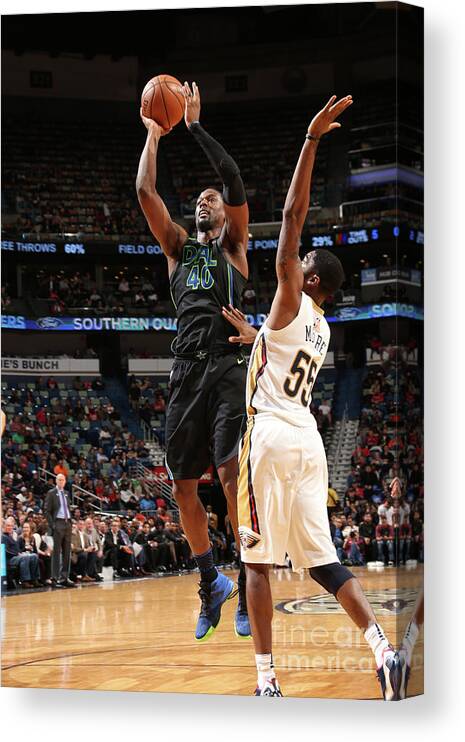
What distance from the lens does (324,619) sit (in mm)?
7309

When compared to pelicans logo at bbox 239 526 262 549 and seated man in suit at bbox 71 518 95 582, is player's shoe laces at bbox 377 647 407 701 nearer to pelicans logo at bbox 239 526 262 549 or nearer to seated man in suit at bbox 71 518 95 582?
pelicans logo at bbox 239 526 262 549

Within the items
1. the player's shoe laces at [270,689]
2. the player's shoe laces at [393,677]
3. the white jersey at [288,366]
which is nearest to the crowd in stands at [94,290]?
the white jersey at [288,366]

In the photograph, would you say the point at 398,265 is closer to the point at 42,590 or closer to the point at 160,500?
the point at 160,500

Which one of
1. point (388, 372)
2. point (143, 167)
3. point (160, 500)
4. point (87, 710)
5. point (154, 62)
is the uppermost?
point (154, 62)

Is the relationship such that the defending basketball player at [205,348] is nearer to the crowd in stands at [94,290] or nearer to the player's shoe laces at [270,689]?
the crowd in stands at [94,290]

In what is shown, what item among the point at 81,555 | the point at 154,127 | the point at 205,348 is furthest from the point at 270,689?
the point at 154,127

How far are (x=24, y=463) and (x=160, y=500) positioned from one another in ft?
3.41

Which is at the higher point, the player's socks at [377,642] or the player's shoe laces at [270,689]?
the player's socks at [377,642]

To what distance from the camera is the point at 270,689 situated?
23.0 ft

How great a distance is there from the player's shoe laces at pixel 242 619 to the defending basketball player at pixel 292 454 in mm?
442

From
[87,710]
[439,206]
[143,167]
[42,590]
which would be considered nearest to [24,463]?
[42,590]

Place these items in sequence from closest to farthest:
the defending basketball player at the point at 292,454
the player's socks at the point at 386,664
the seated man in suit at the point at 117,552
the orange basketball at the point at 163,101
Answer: the defending basketball player at the point at 292,454 < the player's socks at the point at 386,664 < the orange basketball at the point at 163,101 < the seated man in suit at the point at 117,552

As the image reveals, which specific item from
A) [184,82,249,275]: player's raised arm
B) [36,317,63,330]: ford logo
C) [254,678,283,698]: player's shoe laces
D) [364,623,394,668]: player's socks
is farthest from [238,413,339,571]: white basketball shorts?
[36,317,63,330]: ford logo

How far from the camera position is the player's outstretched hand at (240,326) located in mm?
7312
